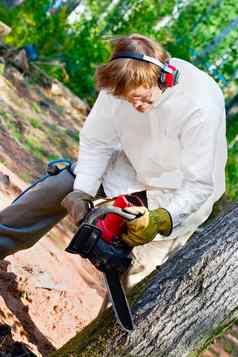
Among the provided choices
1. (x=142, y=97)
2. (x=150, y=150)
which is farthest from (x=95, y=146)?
(x=142, y=97)

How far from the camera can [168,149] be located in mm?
2902

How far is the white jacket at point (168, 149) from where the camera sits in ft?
8.70

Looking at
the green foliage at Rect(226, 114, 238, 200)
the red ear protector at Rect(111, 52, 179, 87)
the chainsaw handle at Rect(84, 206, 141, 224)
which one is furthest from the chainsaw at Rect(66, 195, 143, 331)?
the green foliage at Rect(226, 114, 238, 200)

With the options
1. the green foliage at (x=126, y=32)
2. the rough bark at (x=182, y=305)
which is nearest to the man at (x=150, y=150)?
the rough bark at (x=182, y=305)

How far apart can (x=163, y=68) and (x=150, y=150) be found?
1.55 ft

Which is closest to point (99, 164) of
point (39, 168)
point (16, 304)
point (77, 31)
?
point (16, 304)

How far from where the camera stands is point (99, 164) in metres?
3.18

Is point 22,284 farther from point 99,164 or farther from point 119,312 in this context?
point 119,312

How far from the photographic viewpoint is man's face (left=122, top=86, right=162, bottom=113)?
262 cm

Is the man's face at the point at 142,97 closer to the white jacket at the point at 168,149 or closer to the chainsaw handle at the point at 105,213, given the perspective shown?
the white jacket at the point at 168,149

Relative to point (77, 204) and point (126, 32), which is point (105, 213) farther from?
point (126, 32)

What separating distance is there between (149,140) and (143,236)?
Result: 25.1 inches

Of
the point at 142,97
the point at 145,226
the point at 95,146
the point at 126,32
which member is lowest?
the point at 126,32

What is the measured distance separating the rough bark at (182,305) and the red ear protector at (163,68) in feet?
2.18
